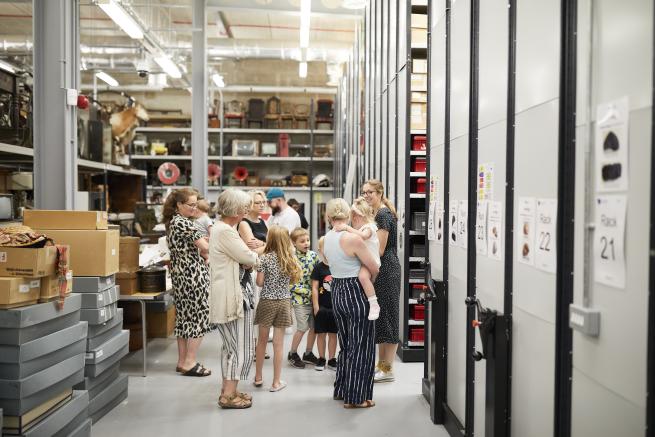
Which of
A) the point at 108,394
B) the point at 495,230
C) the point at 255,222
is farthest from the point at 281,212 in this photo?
the point at 495,230

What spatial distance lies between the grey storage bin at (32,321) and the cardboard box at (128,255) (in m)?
1.68

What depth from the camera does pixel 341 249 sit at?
418cm

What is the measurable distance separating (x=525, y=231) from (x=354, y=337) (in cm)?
199

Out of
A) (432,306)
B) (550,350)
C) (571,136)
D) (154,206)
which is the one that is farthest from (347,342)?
Answer: (154,206)

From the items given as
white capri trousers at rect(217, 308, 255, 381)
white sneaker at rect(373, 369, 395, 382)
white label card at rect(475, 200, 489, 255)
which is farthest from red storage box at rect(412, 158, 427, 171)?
white label card at rect(475, 200, 489, 255)

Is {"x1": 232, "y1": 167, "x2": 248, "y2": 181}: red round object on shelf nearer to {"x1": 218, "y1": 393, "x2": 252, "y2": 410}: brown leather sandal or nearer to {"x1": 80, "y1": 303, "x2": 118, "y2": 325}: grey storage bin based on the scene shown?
{"x1": 218, "y1": 393, "x2": 252, "y2": 410}: brown leather sandal

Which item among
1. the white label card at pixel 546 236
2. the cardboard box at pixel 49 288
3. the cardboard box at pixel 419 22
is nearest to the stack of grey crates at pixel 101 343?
the cardboard box at pixel 49 288

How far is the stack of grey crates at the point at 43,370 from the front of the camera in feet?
10.0

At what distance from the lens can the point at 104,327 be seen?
4234mm

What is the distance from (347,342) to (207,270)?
5.10ft

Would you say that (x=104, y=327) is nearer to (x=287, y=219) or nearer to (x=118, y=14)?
(x=287, y=219)

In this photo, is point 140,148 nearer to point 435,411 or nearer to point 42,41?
point 42,41

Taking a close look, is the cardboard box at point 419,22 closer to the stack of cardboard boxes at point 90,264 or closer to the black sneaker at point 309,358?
the black sneaker at point 309,358


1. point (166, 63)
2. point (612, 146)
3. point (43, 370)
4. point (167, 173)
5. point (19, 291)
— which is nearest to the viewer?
point (612, 146)
